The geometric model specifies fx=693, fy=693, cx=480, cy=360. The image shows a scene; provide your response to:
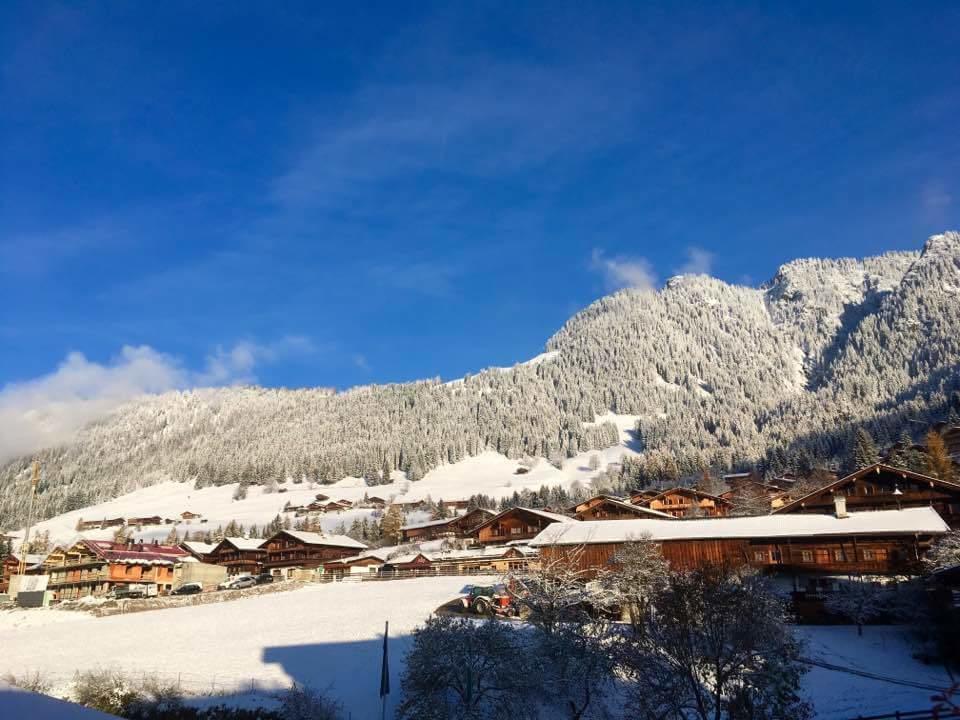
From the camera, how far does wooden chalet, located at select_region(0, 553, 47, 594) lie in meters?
92.3

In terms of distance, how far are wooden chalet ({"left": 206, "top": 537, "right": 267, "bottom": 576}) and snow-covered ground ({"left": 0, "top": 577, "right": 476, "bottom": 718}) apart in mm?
42797

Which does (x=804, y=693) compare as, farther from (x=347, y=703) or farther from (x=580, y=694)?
(x=347, y=703)

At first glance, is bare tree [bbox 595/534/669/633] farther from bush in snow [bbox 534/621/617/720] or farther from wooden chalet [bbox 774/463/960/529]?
wooden chalet [bbox 774/463/960/529]

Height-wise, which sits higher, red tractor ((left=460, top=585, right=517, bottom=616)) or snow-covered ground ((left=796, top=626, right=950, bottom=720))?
red tractor ((left=460, top=585, right=517, bottom=616))

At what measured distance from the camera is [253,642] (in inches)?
1689

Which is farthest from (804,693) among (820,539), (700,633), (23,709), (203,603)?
(203,603)

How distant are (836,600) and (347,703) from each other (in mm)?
29108

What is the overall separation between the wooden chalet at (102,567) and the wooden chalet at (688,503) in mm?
70506

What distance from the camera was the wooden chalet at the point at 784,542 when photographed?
154 feet

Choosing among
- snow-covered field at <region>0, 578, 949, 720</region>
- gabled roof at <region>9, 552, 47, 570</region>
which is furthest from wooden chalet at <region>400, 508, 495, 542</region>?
gabled roof at <region>9, 552, 47, 570</region>

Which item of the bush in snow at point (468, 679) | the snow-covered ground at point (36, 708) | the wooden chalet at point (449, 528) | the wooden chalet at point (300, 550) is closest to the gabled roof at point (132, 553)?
the wooden chalet at point (300, 550)

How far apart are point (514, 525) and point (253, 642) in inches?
1892

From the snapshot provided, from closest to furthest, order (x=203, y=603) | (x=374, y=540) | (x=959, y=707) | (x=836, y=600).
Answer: (x=959, y=707) → (x=836, y=600) → (x=203, y=603) → (x=374, y=540)

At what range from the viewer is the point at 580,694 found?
29.3 m
